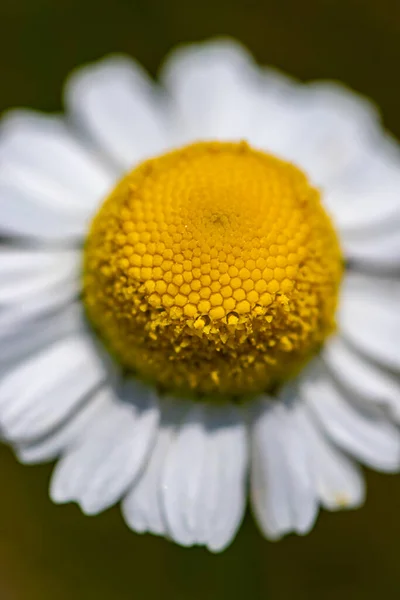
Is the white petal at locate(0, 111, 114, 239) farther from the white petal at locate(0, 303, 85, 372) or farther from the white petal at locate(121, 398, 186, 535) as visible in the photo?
the white petal at locate(121, 398, 186, 535)

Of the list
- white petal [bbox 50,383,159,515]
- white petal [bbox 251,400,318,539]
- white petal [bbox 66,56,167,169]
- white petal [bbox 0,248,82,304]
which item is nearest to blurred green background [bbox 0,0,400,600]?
white petal [bbox 251,400,318,539]

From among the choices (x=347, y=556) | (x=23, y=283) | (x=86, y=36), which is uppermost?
(x=86, y=36)

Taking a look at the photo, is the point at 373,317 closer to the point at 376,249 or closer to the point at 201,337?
the point at 376,249

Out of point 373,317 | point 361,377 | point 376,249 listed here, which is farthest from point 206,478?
point 376,249

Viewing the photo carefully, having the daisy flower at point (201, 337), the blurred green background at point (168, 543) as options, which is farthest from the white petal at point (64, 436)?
the blurred green background at point (168, 543)

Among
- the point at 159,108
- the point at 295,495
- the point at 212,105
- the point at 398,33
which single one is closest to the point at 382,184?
the point at 212,105

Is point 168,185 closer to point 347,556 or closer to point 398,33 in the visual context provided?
point 347,556
